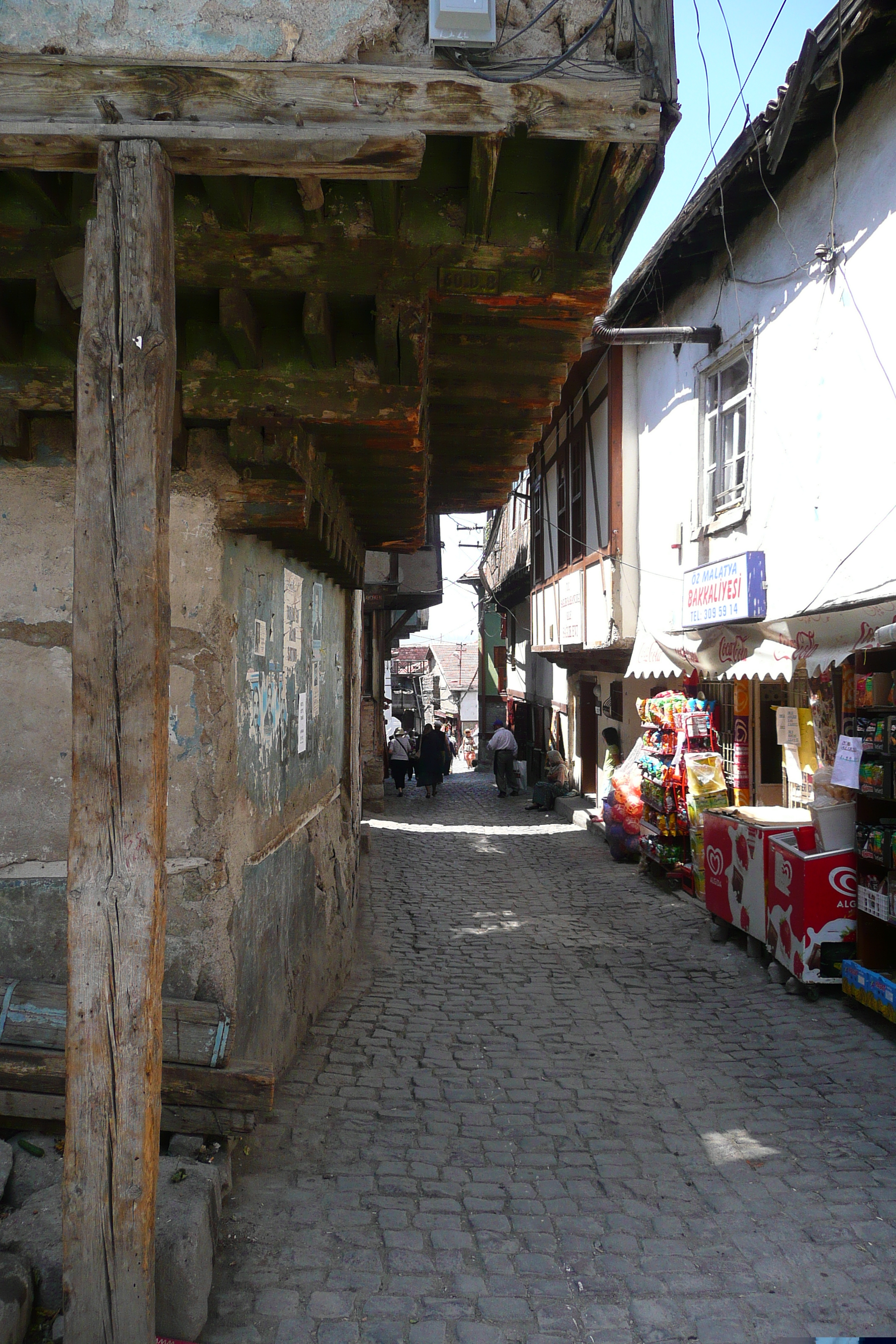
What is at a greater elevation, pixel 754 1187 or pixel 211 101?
pixel 211 101

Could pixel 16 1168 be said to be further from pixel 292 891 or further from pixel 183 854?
pixel 292 891

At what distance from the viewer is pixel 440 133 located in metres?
2.66

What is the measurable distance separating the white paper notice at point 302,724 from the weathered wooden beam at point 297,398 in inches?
88.4

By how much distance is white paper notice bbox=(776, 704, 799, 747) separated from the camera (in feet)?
25.9

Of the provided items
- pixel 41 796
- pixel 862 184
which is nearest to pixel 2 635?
pixel 41 796

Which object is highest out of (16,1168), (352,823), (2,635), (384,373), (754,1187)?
(384,373)

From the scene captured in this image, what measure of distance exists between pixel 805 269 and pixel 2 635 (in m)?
7.06

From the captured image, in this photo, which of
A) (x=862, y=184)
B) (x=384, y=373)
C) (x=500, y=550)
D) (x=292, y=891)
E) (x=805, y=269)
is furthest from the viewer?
(x=500, y=550)

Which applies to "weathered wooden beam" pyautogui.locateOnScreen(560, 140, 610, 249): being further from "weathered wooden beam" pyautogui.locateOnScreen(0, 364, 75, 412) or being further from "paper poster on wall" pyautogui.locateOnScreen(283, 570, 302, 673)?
"paper poster on wall" pyautogui.locateOnScreen(283, 570, 302, 673)

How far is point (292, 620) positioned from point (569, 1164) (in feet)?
10.2

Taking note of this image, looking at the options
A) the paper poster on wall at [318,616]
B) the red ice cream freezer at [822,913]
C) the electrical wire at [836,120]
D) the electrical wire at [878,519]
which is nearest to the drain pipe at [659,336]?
the electrical wire at [836,120]

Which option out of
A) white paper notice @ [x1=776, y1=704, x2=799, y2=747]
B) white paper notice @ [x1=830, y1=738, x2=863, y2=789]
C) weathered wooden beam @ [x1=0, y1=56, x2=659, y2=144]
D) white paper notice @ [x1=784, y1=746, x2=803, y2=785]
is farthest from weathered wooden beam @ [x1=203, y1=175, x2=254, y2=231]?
white paper notice @ [x1=784, y1=746, x2=803, y2=785]

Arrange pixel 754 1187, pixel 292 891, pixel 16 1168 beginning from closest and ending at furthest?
1. pixel 16 1168
2. pixel 754 1187
3. pixel 292 891

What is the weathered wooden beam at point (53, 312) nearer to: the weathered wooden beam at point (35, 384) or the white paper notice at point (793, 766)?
the weathered wooden beam at point (35, 384)
